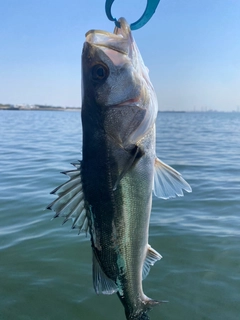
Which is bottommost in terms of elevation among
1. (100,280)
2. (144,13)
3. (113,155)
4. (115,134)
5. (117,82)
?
(100,280)

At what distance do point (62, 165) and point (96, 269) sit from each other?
9.92 metres

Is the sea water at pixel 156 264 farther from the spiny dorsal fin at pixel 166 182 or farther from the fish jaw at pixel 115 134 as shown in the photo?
the fish jaw at pixel 115 134

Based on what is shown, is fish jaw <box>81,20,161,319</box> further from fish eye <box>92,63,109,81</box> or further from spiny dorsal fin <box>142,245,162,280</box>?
spiny dorsal fin <box>142,245,162,280</box>

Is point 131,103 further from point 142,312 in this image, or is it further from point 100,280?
point 142,312

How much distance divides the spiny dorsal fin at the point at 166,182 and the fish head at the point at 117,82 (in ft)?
1.37

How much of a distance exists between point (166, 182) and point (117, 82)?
2.67ft

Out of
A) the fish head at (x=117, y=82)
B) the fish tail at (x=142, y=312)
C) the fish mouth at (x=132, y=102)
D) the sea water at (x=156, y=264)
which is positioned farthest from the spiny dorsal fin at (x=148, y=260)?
the sea water at (x=156, y=264)

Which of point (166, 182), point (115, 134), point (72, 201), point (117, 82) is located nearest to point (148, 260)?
point (166, 182)

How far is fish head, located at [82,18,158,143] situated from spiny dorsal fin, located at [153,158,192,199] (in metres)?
0.42

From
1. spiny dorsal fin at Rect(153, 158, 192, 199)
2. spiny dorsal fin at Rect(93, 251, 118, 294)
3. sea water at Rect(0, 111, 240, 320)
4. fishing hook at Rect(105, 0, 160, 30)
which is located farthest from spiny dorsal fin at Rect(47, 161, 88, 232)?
sea water at Rect(0, 111, 240, 320)

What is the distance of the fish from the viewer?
7.18 feet

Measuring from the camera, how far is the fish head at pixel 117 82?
7.13ft

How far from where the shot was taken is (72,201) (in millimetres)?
2383

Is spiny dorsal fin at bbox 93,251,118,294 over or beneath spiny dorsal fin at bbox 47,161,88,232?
beneath
